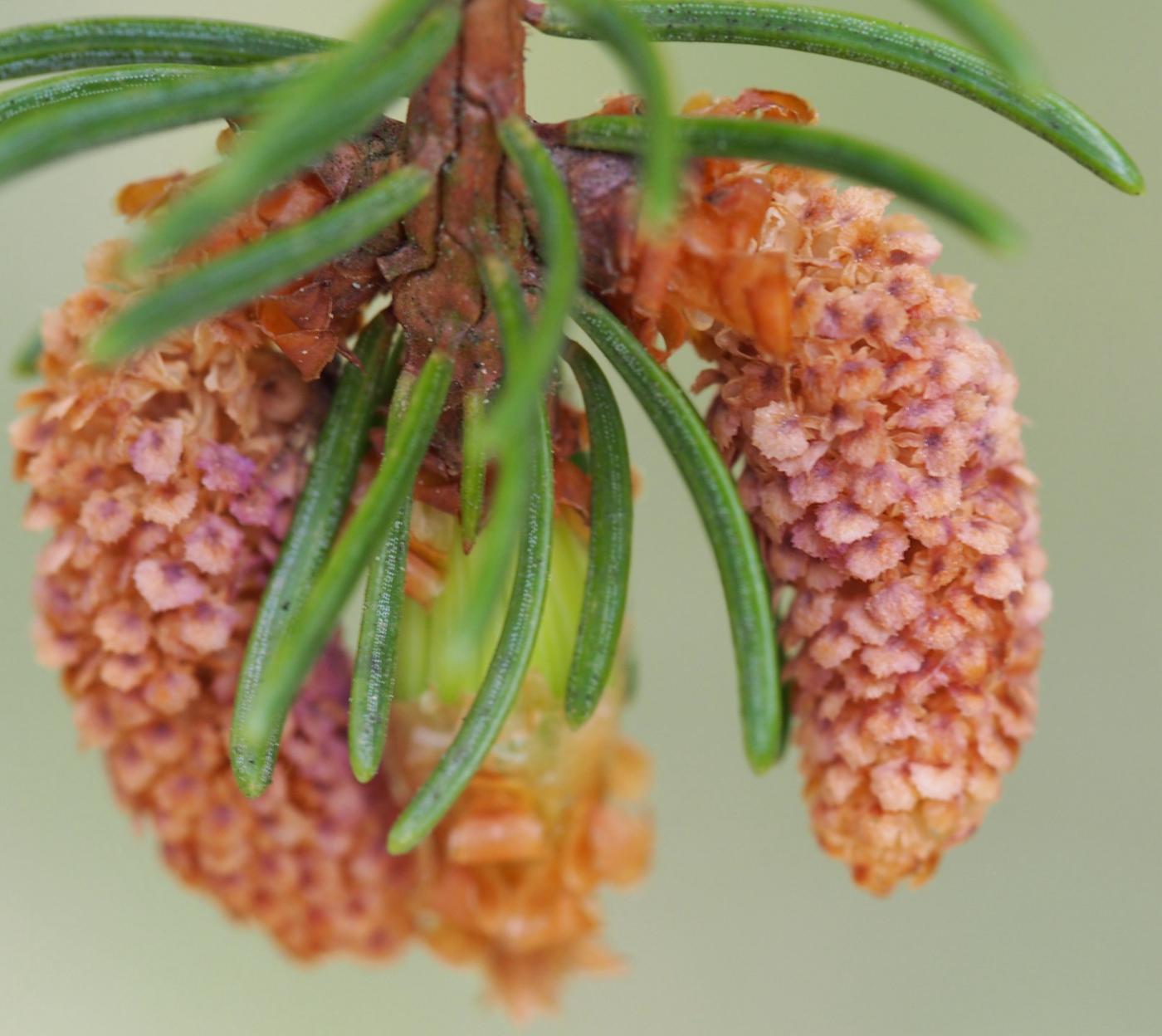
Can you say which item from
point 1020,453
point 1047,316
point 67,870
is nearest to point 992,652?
point 1020,453

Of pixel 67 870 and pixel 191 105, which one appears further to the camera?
pixel 67 870

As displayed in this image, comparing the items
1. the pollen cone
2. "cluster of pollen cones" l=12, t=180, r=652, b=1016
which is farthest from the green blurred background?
the pollen cone

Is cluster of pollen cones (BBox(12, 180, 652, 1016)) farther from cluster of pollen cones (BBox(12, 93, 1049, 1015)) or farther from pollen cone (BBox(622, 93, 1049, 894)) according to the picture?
pollen cone (BBox(622, 93, 1049, 894))

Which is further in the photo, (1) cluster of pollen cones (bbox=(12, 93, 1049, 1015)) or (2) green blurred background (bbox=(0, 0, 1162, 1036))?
(2) green blurred background (bbox=(0, 0, 1162, 1036))

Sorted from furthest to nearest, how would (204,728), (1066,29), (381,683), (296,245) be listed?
(1066,29), (204,728), (381,683), (296,245)

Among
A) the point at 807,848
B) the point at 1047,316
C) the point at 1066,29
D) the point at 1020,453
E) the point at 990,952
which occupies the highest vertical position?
the point at 1066,29

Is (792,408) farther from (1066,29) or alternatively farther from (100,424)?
(1066,29)
